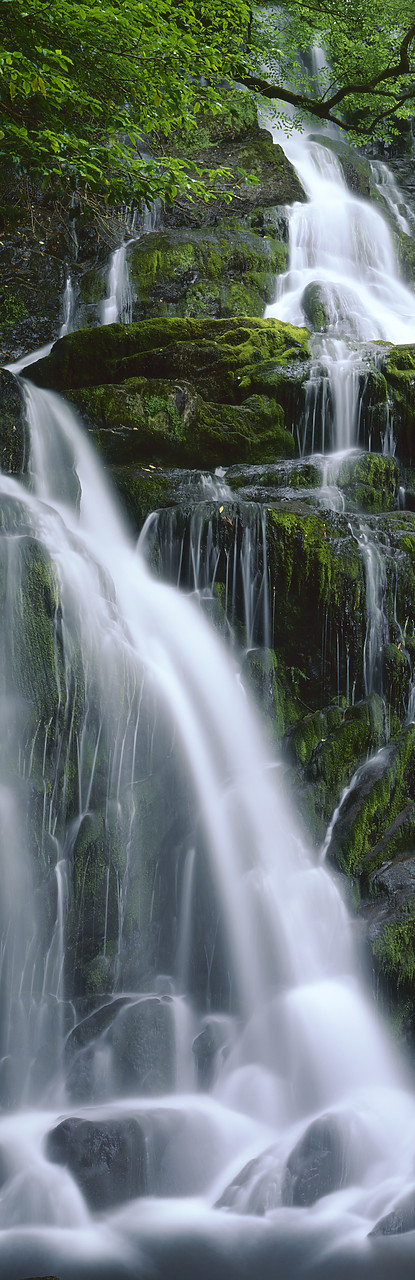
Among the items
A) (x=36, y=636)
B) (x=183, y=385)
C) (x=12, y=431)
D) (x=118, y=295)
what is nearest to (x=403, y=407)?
(x=183, y=385)

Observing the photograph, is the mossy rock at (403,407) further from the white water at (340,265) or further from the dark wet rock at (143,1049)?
the dark wet rock at (143,1049)

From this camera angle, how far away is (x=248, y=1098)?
4875mm

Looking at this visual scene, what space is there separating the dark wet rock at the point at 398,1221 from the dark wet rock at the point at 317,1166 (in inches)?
11.5

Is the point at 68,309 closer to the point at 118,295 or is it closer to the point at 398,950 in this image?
the point at 118,295

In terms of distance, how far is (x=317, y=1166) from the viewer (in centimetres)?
432

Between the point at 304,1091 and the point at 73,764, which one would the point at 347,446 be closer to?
the point at 73,764

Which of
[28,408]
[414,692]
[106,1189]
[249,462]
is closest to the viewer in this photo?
[106,1189]

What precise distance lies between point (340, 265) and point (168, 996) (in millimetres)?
12014

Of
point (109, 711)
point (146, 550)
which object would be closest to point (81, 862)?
point (109, 711)

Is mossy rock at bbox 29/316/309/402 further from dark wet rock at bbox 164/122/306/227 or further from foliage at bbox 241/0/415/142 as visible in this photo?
foliage at bbox 241/0/415/142

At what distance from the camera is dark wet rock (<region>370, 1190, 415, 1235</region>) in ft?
13.1

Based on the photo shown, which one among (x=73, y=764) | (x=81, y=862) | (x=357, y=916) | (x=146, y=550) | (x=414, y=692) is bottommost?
(x=357, y=916)

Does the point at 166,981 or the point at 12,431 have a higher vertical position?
the point at 12,431

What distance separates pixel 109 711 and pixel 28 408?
11.9 feet
